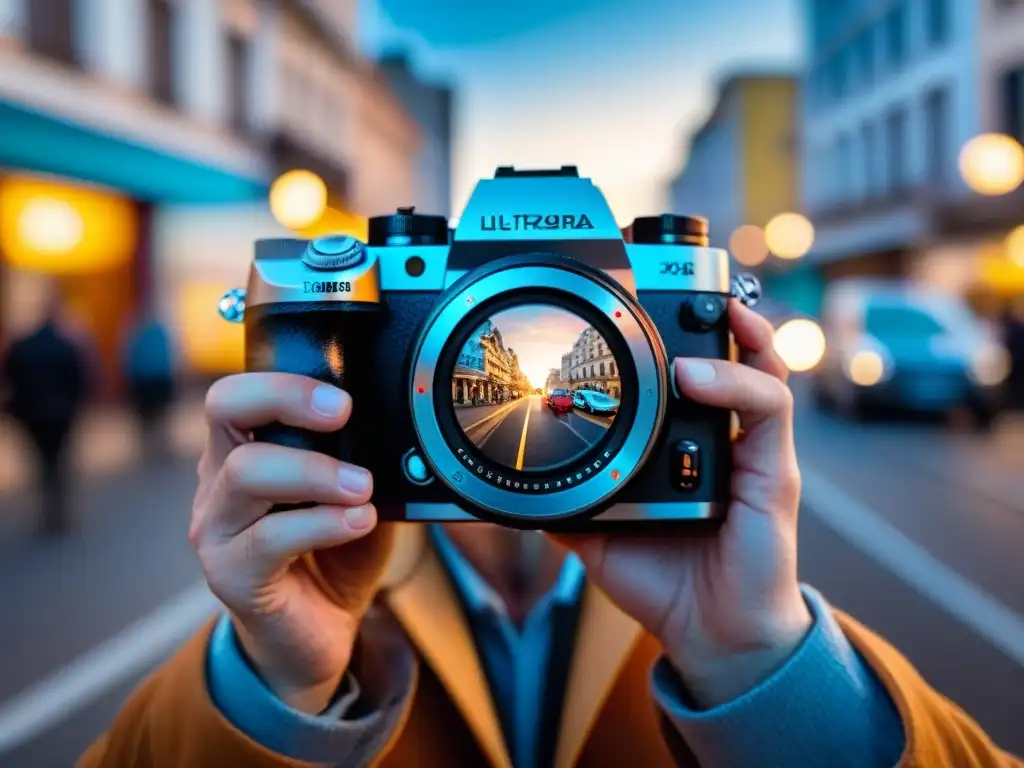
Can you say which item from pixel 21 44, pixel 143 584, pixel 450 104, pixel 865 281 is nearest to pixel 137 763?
pixel 143 584

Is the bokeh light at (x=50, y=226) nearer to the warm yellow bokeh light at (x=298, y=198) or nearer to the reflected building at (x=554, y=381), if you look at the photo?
the warm yellow bokeh light at (x=298, y=198)

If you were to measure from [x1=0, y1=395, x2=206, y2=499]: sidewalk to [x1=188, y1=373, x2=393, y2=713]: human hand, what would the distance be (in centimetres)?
670

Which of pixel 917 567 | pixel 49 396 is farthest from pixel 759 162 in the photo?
pixel 917 567

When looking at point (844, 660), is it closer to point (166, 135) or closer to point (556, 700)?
point (556, 700)

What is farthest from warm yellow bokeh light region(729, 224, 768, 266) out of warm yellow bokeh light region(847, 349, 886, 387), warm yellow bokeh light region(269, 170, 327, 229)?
warm yellow bokeh light region(269, 170, 327, 229)

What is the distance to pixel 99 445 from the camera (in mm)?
10680

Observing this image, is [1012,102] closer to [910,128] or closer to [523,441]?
[910,128]

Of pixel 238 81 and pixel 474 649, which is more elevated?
pixel 238 81

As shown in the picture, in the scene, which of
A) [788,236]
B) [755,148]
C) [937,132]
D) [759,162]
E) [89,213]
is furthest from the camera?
[755,148]

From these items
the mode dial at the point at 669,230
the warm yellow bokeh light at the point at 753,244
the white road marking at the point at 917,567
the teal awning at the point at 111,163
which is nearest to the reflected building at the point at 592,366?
the mode dial at the point at 669,230

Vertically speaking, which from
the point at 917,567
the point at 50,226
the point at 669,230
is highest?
the point at 50,226

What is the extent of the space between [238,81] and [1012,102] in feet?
42.6

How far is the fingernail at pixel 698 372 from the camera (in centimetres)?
122

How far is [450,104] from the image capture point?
1788 inches
